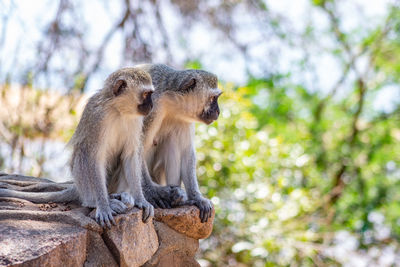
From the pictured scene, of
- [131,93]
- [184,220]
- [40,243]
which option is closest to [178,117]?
[131,93]

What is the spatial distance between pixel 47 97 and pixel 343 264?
18.8 feet

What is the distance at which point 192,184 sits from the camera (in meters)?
4.55

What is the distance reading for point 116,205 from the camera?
12.0 ft

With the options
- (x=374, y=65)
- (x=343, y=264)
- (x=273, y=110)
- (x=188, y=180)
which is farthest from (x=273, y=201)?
(x=374, y=65)

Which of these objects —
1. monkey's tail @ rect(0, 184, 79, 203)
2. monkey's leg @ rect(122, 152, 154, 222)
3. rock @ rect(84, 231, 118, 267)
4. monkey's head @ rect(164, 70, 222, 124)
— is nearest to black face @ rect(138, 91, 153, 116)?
monkey's leg @ rect(122, 152, 154, 222)

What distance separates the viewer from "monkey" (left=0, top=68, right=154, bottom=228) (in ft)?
12.4

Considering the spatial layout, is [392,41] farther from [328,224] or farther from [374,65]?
[328,224]

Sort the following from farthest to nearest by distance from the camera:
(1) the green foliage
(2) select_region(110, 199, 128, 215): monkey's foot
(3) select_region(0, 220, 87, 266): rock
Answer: (1) the green foliage, (2) select_region(110, 199, 128, 215): monkey's foot, (3) select_region(0, 220, 87, 266): rock

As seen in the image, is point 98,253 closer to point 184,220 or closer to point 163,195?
point 184,220

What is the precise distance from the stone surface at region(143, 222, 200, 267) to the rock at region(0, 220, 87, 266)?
795 millimetres

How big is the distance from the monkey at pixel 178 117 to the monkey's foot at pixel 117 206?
760 millimetres

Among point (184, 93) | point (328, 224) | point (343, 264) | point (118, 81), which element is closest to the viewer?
point (118, 81)

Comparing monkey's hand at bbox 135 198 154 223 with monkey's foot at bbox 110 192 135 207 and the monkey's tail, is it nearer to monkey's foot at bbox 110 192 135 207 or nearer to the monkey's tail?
monkey's foot at bbox 110 192 135 207

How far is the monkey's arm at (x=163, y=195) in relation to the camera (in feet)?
14.0
